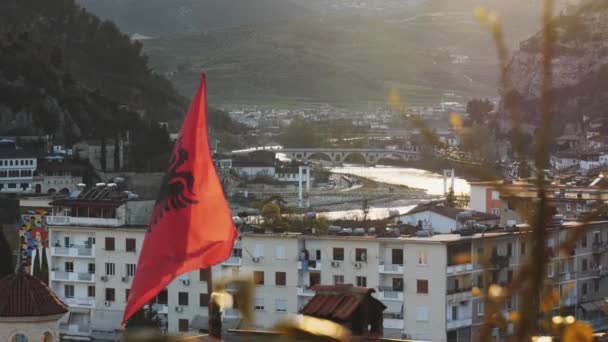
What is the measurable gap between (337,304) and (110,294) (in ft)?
59.4

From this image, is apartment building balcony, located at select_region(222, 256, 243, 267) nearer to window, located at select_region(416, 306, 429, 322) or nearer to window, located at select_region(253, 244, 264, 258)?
window, located at select_region(253, 244, 264, 258)

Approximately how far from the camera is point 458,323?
22219mm

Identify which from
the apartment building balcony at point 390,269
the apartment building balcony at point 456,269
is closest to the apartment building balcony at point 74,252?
the apartment building balcony at point 390,269

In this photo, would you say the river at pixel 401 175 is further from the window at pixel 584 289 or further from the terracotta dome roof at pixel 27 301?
the terracotta dome roof at pixel 27 301

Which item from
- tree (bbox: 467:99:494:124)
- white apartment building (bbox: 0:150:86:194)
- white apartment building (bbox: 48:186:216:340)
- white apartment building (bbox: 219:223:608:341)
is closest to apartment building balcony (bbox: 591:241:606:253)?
white apartment building (bbox: 219:223:608:341)

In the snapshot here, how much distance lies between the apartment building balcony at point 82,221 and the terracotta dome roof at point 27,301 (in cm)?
1564

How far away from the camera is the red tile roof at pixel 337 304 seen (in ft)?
23.2

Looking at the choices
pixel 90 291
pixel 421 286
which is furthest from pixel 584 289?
pixel 90 291

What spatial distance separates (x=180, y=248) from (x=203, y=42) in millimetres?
162657

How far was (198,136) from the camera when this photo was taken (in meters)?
5.94

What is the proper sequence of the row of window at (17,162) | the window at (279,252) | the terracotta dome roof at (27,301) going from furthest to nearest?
the row of window at (17,162)
the window at (279,252)
the terracotta dome roof at (27,301)

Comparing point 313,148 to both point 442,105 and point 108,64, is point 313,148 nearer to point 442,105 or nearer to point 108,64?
point 108,64

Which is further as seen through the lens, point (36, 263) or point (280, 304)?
point (36, 263)

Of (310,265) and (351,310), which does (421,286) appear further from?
(351,310)
